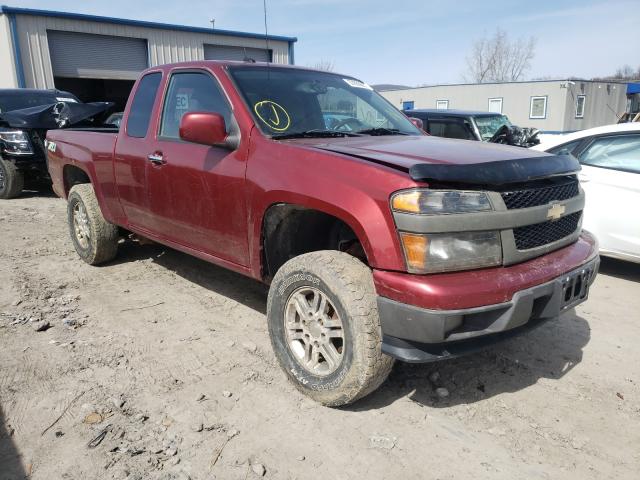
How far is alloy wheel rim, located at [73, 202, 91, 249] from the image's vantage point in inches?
205

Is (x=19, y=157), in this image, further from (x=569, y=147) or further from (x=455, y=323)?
(x=455, y=323)

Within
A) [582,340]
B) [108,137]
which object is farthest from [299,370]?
[108,137]

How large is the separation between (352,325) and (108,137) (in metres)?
3.19

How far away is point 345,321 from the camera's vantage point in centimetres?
257

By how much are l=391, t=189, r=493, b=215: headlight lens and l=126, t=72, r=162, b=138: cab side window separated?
2568 millimetres

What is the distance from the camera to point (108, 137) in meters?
4.61

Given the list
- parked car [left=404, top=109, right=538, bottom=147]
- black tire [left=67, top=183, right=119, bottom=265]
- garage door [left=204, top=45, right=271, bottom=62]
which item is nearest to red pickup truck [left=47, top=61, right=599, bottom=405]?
black tire [left=67, top=183, right=119, bottom=265]

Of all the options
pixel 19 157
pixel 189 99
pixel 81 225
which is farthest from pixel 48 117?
pixel 189 99

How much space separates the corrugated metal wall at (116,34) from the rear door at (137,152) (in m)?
16.3

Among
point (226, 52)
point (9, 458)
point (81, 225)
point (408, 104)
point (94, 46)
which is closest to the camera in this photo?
point (9, 458)

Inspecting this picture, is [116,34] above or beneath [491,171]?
above

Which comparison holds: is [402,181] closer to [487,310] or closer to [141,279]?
[487,310]

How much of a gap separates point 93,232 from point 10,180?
17.9ft

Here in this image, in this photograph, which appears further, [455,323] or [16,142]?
[16,142]
